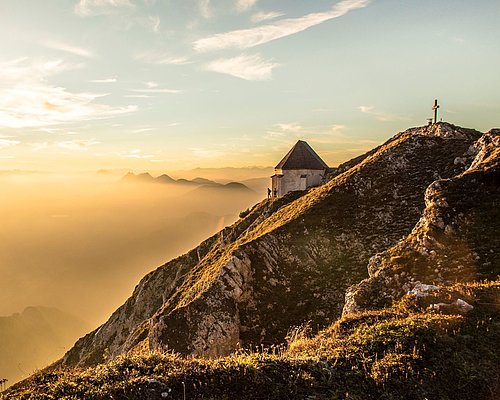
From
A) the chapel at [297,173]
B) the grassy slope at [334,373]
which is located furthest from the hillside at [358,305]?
the chapel at [297,173]

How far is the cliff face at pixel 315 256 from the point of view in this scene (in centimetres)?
2681

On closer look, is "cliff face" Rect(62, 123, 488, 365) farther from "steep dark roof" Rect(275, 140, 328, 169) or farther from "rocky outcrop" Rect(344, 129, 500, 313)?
"steep dark roof" Rect(275, 140, 328, 169)

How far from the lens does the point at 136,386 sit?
749 cm

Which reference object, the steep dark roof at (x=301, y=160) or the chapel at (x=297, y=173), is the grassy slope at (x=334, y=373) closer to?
the chapel at (x=297, y=173)

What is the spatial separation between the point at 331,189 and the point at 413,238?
762 inches

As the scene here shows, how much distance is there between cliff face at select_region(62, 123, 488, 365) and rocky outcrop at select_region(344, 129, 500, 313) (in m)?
1.21

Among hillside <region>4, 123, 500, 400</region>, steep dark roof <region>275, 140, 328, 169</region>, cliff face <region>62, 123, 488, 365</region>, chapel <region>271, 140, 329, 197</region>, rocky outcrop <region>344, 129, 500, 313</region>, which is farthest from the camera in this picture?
steep dark roof <region>275, 140, 328, 169</region>

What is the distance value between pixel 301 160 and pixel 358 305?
6046 centimetres

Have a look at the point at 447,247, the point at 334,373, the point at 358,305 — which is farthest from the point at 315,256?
the point at 334,373

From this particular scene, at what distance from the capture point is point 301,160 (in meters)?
74.8

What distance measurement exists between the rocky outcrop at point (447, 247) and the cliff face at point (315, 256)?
1208 mm

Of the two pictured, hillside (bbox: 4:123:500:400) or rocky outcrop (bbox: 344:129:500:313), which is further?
rocky outcrop (bbox: 344:129:500:313)

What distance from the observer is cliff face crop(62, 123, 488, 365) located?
26.8m

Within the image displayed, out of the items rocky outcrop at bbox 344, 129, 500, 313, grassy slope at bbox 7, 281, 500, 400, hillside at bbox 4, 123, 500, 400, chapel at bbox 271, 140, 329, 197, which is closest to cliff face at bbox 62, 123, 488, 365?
hillside at bbox 4, 123, 500, 400
